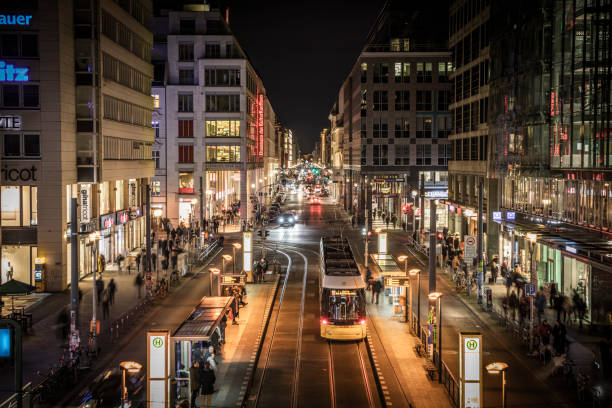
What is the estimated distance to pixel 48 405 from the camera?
21.7 metres

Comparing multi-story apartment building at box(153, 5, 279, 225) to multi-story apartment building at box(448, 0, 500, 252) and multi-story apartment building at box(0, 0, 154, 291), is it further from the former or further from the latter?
multi-story apartment building at box(0, 0, 154, 291)

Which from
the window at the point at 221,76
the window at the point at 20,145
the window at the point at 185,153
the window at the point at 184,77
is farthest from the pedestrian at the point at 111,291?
the window at the point at 184,77

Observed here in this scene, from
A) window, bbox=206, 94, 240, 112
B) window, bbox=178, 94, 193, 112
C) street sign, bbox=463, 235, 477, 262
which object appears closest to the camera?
street sign, bbox=463, 235, 477, 262

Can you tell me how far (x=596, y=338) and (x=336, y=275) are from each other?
496 inches

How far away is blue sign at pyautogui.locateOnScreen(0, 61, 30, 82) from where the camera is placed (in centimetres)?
4150

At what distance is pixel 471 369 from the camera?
19.9 metres

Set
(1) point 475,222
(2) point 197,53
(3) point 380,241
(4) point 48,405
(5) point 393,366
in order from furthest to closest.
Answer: (2) point 197,53 → (1) point 475,222 → (3) point 380,241 → (5) point 393,366 → (4) point 48,405

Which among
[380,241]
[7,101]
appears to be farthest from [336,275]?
[7,101]

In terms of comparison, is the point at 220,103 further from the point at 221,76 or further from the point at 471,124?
the point at 471,124

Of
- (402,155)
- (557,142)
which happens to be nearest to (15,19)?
(557,142)

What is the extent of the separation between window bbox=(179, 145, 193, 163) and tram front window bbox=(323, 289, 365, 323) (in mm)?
57720

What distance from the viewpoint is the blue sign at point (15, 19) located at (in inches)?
1615

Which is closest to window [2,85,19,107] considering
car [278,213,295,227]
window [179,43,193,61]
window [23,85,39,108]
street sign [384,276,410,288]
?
window [23,85,39,108]

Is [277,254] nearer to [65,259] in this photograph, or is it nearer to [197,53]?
[65,259]
